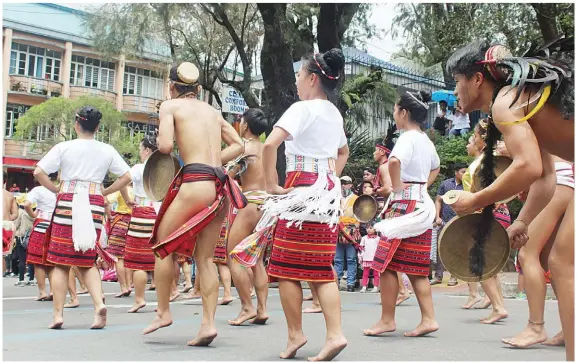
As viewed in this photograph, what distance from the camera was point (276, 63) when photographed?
1317 cm

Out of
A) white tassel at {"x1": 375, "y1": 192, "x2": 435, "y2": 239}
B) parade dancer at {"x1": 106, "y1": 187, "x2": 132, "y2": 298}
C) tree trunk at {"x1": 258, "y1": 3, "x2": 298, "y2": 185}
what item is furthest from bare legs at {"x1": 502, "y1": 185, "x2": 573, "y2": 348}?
tree trunk at {"x1": 258, "y1": 3, "x2": 298, "y2": 185}

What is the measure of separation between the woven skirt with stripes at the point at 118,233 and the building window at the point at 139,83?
34.3 m

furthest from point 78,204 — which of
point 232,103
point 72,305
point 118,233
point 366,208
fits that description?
point 232,103

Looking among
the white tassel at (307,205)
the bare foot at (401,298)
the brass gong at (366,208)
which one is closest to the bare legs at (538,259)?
the white tassel at (307,205)

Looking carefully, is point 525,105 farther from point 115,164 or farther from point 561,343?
point 115,164

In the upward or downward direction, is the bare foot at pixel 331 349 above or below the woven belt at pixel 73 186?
below

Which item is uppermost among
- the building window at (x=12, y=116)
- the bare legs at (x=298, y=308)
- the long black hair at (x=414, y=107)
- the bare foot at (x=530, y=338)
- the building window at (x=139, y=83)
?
the building window at (x=139, y=83)

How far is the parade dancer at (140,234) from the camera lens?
775 centimetres

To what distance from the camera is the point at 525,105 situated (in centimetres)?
328

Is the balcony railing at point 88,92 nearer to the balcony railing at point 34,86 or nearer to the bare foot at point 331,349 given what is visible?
the balcony railing at point 34,86

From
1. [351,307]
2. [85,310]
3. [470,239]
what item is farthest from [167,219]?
[351,307]

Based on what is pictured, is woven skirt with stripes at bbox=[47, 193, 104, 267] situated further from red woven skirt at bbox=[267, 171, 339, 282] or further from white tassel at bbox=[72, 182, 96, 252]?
red woven skirt at bbox=[267, 171, 339, 282]

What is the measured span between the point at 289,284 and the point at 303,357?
1.56 feet

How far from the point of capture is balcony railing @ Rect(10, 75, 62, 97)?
39.6 metres
